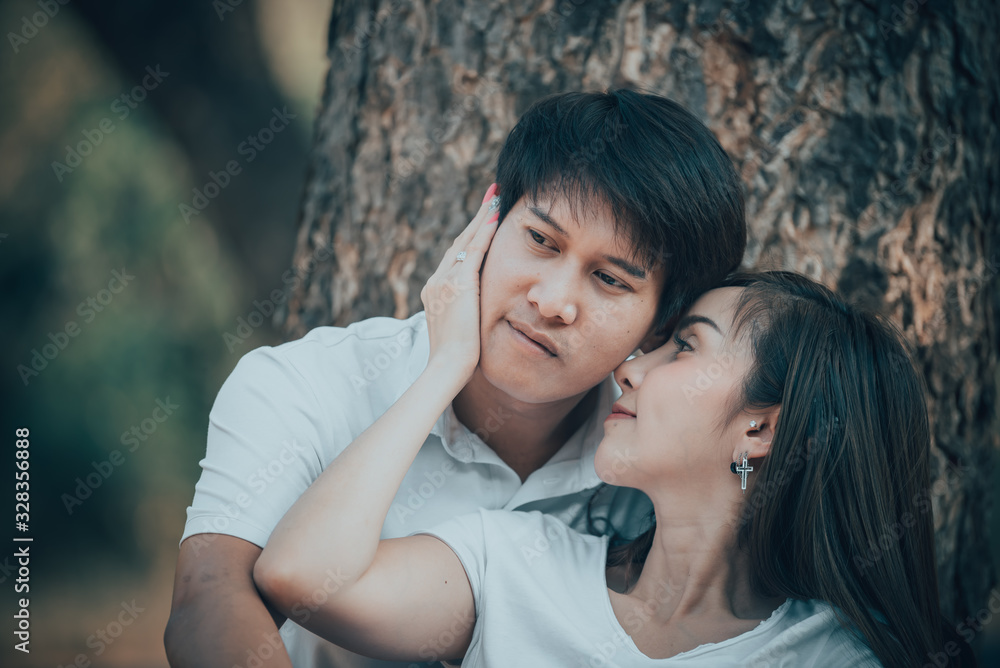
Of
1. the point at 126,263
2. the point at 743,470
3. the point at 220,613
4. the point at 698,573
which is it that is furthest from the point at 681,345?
the point at 126,263

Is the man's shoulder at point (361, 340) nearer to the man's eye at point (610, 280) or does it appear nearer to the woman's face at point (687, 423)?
the man's eye at point (610, 280)

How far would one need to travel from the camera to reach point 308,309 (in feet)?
9.08

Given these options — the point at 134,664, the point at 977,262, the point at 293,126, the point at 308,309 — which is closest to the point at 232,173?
the point at 293,126

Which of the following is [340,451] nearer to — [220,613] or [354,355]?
[354,355]

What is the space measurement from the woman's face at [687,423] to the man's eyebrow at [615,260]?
0.67 feet

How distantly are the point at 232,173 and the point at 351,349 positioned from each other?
2819 millimetres

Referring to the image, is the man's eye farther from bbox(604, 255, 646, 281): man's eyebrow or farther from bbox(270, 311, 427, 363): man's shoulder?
bbox(270, 311, 427, 363): man's shoulder

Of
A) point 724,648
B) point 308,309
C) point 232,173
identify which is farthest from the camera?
point 232,173

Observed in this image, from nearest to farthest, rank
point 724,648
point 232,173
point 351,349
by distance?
1. point 724,648
2. point 351,349
3. point 232,173

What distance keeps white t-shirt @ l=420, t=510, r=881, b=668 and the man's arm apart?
A: 16.3 inches

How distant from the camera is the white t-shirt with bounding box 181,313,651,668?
1.64 meters

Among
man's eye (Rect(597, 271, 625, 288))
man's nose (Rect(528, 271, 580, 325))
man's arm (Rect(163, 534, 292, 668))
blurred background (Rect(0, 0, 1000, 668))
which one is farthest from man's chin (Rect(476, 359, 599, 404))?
blurred background (Rect(0, 0, 1000, 668))

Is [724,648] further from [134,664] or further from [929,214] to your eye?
[134,664]

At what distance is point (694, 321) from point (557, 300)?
1.22 feet
